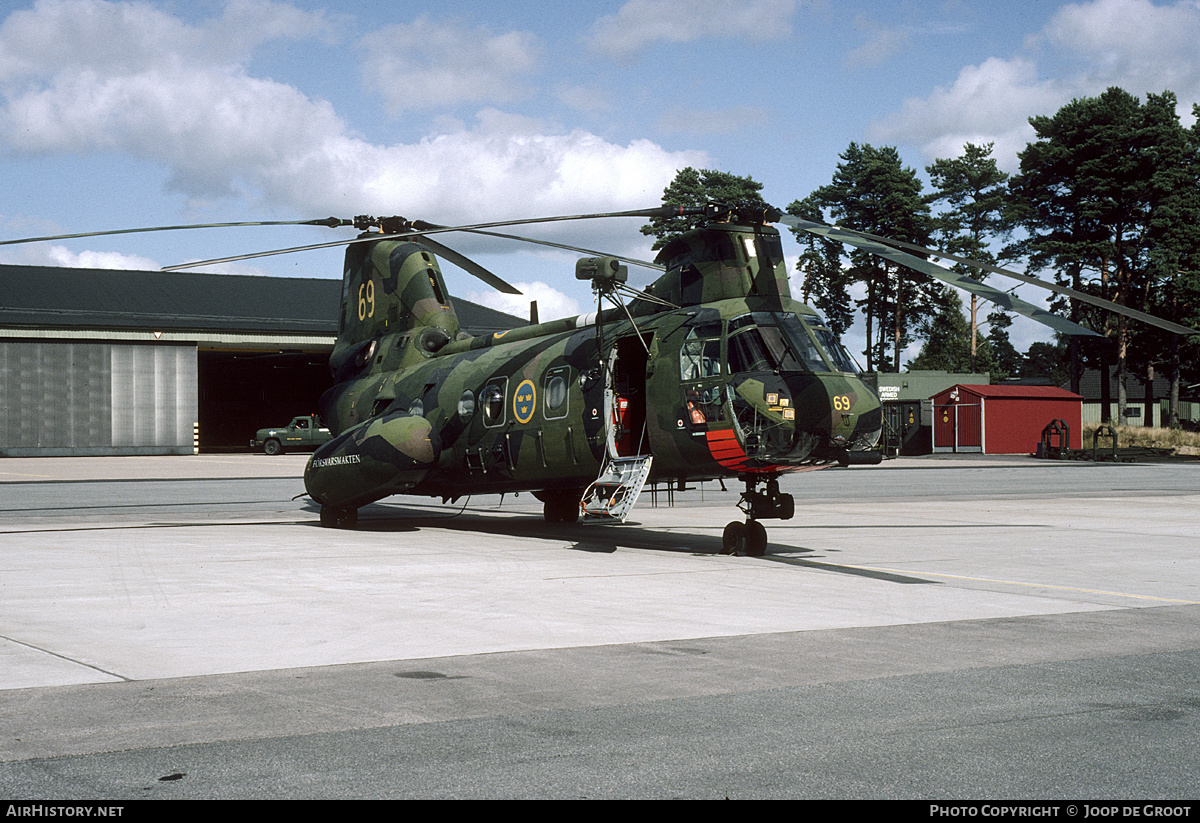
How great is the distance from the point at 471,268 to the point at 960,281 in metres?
10.3

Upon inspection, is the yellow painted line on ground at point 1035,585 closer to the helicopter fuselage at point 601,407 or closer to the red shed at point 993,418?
the helicopter fuselage at point 601,407

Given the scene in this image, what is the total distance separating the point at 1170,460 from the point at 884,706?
50.6 m

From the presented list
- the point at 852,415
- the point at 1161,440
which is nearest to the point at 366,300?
the point at 852,415

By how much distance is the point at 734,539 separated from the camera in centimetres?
1434

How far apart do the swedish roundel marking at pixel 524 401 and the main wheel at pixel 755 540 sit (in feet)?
13.0

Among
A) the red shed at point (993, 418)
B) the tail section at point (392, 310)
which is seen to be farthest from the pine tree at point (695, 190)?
the tail section at point (392, 310)

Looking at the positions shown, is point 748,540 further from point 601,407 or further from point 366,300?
point 366,300

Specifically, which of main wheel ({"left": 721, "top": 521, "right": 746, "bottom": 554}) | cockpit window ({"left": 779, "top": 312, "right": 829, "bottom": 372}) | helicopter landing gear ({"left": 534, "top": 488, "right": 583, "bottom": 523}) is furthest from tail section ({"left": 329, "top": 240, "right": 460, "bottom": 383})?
cockpit window ({"left": 779, "top": 312, "right": 829, "bottom": 372})

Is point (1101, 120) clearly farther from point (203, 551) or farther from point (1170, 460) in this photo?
point (203, 551)

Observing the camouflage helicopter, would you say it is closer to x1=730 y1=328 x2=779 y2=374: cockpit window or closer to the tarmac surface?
x1=730 y1=328 x2=779 y2=374: cockpit window

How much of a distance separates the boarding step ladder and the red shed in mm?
45693

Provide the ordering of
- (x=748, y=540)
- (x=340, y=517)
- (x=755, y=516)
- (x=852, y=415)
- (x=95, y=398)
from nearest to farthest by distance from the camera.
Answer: (x=852, y=415) → (x=755, y=516) → (x=748, y=540) → (x=340, y=517) → (x=95, y=398)

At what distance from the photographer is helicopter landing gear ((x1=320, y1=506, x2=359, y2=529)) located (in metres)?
18.7

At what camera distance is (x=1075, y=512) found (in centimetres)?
2217
